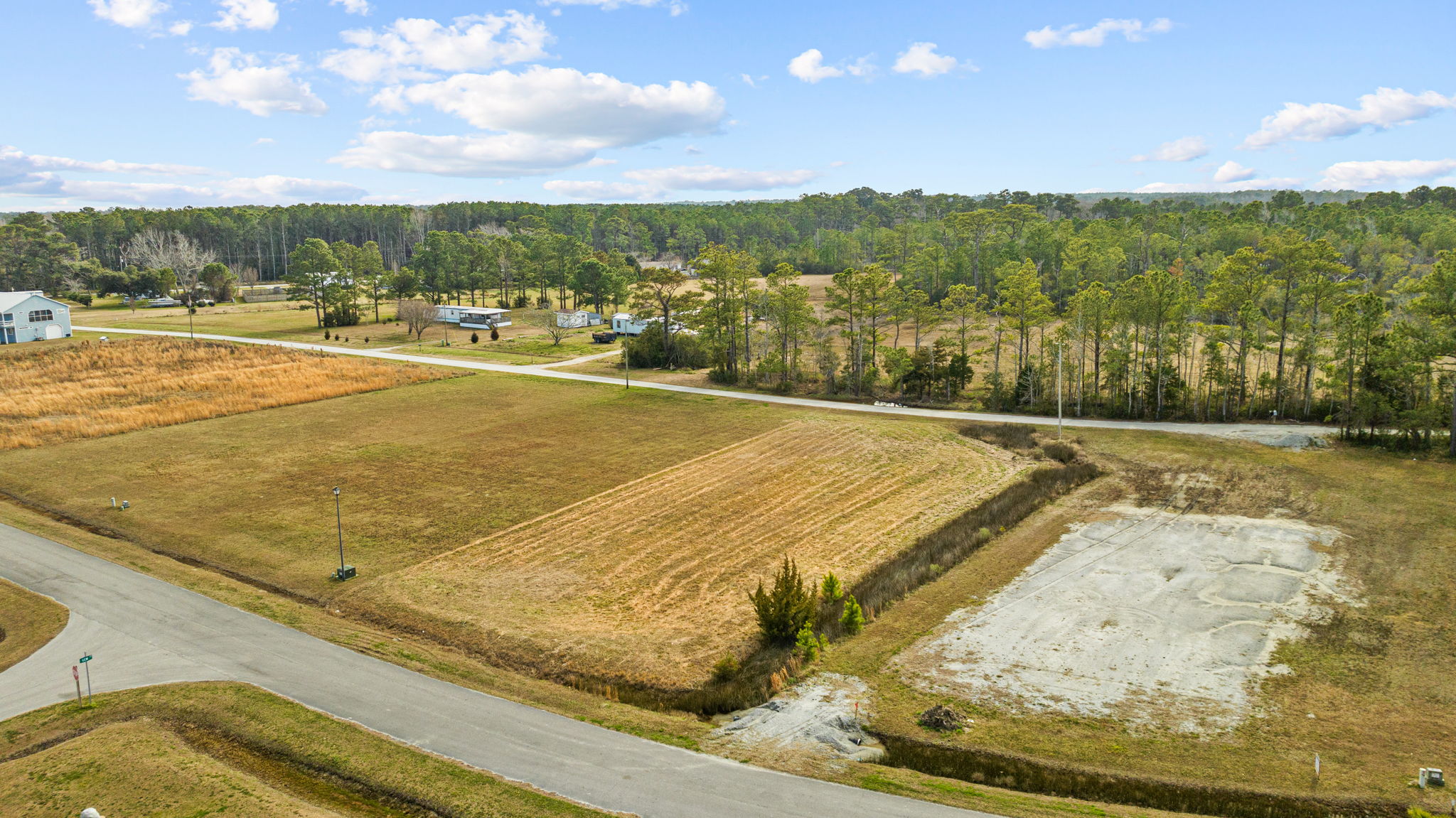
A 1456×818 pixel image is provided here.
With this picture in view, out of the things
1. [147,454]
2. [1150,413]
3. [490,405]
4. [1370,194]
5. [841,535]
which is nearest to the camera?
[841,535]

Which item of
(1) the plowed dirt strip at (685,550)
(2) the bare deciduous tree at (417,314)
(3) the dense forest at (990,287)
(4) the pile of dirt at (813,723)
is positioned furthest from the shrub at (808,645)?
(2) the bare deciduous tree at (417,314)

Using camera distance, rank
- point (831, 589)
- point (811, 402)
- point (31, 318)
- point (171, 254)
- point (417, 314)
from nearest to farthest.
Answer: point (831, 589), point (811, 402), point (31, 318), point (417, 314), point (171, 254)

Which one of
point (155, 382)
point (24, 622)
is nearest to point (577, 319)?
point (155, 382)

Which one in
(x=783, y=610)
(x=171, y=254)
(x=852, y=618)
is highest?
(x=171, y=254)

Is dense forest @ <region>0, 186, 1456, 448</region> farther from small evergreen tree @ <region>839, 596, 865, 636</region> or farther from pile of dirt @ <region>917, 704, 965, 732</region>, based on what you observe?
pile of dirt @ <region>917, 704, 965, 732</region>

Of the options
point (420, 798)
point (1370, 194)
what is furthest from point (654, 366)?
point (1370, 194)

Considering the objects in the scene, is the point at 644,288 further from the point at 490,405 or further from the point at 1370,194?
the point at 1370,194

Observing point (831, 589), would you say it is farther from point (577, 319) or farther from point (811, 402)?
point (577, 319)

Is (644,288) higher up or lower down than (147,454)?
higher up
